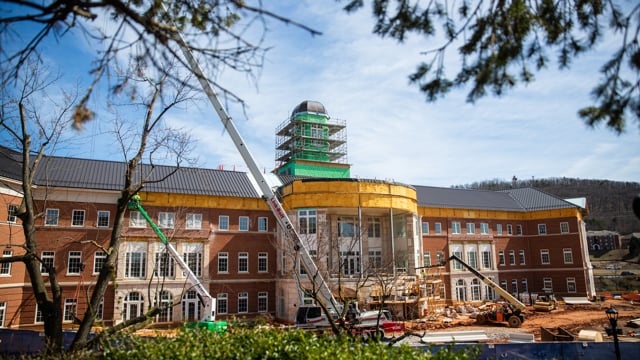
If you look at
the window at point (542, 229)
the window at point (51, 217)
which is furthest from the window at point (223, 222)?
the window at point (542, 229)

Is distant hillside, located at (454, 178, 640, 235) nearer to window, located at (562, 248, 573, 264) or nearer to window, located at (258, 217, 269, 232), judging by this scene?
window, located at (562, 248, 573, 264)

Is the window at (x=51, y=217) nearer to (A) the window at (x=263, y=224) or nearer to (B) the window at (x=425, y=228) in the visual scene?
(A) the window at (x=263, y=224)

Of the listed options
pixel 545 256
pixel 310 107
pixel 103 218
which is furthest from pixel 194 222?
pixel 545 256

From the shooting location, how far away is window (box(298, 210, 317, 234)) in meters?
32.8

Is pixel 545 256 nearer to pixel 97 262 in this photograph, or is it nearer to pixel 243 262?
pixel 243 262

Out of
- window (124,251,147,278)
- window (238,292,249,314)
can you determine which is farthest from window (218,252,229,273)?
window (124,251,147,278)

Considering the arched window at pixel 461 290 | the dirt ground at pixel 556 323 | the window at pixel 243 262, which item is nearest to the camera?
the dirt ground at pixel 556 323

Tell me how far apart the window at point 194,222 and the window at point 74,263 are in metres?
7.47

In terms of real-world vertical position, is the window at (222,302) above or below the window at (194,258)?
below

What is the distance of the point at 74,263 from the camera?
30203 millimetres

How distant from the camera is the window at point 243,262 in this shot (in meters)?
35.3

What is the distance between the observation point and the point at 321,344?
27.5 feet

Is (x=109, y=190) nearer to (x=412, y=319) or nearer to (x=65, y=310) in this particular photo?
(x=65, y=310)

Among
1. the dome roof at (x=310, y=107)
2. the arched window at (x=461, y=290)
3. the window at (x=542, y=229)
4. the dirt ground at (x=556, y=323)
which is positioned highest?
the dome roof at (x=310, y=107)
